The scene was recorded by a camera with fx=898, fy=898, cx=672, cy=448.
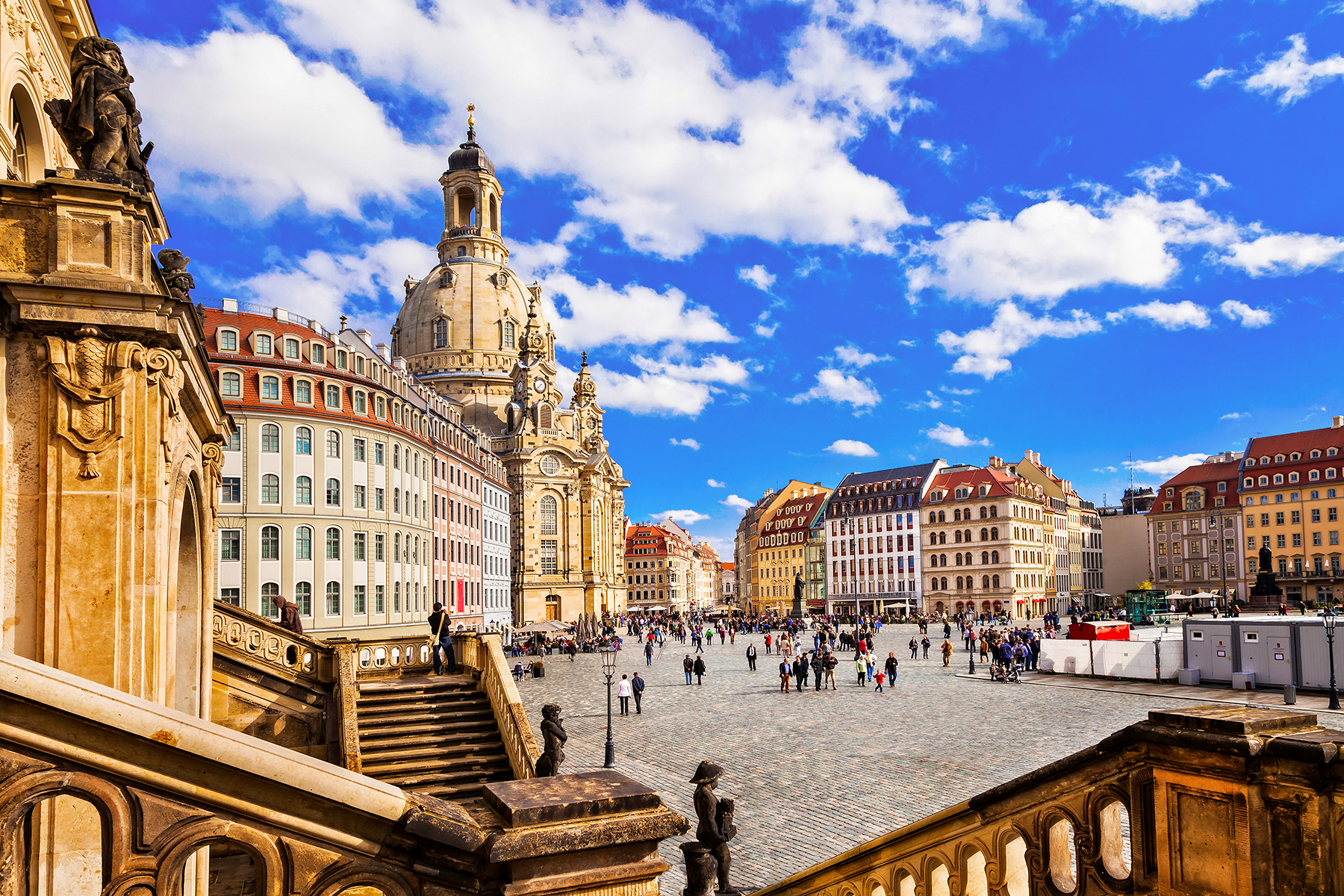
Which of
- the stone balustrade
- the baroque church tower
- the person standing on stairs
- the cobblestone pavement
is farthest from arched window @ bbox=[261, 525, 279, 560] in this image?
the baroque church tower

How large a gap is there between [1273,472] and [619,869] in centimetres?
11387

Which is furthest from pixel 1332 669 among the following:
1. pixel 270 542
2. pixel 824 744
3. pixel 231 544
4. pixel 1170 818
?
pixel 231 544

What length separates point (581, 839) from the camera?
10.4 feet

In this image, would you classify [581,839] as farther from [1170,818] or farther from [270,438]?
[270,438]

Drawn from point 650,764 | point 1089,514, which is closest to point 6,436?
point 650,764

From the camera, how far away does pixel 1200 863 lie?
3.89 m

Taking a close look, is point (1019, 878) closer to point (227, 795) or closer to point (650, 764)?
point (227, 795)

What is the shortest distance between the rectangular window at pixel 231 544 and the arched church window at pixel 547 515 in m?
62.6

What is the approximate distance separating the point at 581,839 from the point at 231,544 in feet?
134

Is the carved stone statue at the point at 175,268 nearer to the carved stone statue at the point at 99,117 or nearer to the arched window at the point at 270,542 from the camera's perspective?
the carved stone statue at the point at 99,117

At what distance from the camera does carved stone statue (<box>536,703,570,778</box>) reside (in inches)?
527

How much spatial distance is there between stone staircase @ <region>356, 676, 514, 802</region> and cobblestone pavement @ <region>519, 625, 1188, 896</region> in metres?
3.49

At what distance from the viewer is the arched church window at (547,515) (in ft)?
334

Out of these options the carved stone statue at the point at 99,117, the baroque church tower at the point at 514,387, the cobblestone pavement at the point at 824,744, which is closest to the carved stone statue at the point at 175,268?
the carved stone statue at the point at 99,117
